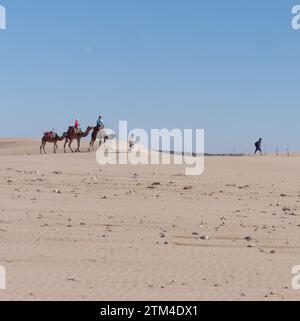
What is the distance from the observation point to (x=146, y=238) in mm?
12789

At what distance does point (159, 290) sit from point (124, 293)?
Answer: 18.8 inches

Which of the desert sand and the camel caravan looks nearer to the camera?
the desert sand

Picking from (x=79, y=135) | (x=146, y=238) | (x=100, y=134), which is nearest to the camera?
(x=146, y=238)

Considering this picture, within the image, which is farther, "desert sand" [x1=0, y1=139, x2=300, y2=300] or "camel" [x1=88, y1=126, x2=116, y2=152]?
"camel" [x1=88, y1=126, x2=116, y2=152]

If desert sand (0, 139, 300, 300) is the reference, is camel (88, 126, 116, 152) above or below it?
above

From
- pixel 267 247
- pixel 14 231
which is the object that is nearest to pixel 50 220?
pixel 14 231

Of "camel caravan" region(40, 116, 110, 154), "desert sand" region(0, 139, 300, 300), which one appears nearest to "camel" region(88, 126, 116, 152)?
"camel caravan" region(40, 116, 110, 154)

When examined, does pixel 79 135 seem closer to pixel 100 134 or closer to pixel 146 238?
pixel 100 134

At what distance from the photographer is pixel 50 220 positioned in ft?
47.6

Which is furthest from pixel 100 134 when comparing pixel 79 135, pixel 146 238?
pixel 146 238

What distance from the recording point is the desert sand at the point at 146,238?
30.3ft

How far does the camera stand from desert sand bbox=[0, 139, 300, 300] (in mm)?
9227

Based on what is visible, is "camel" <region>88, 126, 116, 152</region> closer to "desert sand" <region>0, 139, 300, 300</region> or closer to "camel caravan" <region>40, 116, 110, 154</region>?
"camel caravan" <region>40, 116, 110, 154</region>
